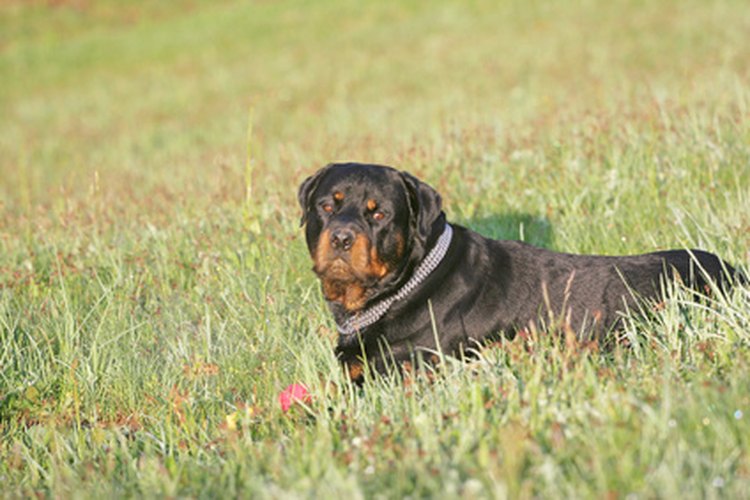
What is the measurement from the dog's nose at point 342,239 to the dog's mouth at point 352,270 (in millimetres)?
22

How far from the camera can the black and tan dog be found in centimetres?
404

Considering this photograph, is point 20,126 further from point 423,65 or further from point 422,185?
point 422,185

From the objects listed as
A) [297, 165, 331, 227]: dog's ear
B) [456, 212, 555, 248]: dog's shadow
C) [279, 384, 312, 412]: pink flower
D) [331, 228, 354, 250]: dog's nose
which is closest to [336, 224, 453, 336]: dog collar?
[331, 228, 354, 250]: dog's nose

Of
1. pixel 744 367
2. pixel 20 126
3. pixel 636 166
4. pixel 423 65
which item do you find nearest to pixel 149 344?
pixel 744 367

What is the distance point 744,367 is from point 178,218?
4.49 metres

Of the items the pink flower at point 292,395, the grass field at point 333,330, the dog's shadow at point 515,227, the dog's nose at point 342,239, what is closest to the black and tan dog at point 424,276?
the dog's nose at point 342,239

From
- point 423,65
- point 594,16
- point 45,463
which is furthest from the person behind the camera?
point 594,16

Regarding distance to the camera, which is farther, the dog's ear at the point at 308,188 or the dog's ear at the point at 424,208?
the dog's ear at the point at 308,188

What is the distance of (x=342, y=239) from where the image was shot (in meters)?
3.95

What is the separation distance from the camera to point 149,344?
168 inches

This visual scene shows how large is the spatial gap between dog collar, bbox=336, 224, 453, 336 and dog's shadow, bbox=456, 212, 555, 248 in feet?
5.24

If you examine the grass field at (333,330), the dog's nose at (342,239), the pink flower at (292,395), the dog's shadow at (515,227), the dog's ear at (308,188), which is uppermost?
the dog's ear at (308,188)

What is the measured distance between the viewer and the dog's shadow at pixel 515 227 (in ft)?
18.6

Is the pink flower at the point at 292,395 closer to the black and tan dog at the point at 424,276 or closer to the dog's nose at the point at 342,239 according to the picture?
the black and tan dog at the point at 424,276
